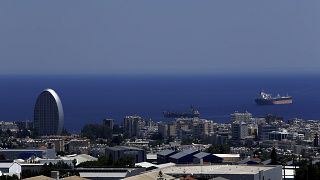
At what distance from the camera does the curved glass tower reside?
76000mm

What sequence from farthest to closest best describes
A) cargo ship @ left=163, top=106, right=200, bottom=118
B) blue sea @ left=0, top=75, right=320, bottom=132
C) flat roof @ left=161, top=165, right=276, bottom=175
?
blue sea @ left=0, top=75, right=320, bottom=132
cargo ship @ left=163, top=106, right=200, bottom=118
flat roof @ left=161, top=165, right=276, bottom=175

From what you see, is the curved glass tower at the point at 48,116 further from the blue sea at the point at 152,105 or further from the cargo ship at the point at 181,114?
the cargo ship at the point at 181,114

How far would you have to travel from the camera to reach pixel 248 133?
7244 centimetres

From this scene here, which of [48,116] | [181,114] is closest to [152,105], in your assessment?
[181,114]

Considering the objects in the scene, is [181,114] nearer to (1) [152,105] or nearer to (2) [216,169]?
(1) [152,105]

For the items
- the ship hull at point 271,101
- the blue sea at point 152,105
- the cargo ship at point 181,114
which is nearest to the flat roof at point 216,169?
the blue sea at point 152,105

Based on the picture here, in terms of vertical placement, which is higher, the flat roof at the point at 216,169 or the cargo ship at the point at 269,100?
the cargo ship at the point at 269,100

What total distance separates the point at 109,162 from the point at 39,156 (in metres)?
8.49

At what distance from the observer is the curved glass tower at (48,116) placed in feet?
249

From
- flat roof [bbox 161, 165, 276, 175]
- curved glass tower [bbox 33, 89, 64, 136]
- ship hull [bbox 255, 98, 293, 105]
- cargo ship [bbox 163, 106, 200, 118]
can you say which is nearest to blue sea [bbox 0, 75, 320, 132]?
ship hull [bbox 255, 98, 293, 105]

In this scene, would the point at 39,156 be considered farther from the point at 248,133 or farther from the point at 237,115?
the point at 237,115

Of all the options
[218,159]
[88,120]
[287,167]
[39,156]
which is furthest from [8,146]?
[88,120]

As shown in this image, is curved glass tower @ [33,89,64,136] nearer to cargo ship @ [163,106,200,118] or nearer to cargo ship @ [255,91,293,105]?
cargo ship @ [163,106,200,118]

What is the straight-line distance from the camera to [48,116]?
76875 millimetres
